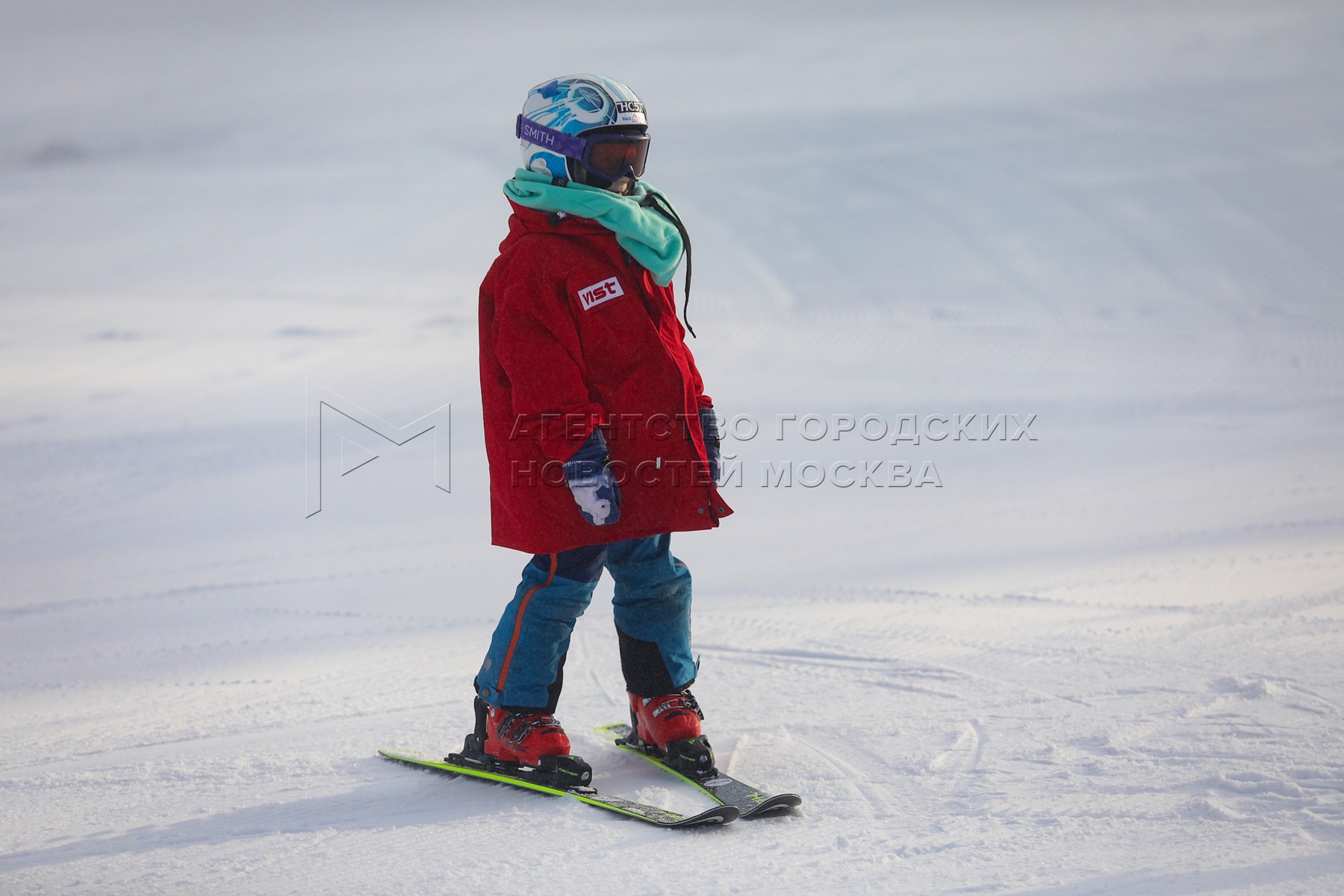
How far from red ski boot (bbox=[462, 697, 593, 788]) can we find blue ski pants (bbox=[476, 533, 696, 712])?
32mm

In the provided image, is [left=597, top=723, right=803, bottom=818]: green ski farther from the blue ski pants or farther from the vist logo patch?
the vist logo patch

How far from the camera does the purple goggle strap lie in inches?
96.3

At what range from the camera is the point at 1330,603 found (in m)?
3.77

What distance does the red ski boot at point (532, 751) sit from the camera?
248cm

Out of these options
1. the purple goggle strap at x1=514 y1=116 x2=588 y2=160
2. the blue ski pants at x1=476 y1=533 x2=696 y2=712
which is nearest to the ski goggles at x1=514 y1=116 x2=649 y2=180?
the purple goggle strap at x1=514 y1=116 x2=588 y2=160

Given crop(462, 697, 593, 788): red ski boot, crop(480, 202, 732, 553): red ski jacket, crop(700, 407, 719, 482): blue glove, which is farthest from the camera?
crop(700, 407, 719, 482): blue glove

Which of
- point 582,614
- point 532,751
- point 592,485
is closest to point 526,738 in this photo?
point 532,751

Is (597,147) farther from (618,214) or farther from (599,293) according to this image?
(599,293)

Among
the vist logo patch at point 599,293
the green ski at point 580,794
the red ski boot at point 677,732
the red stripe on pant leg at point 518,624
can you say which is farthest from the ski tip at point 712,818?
the vist logo patch at point 599,293

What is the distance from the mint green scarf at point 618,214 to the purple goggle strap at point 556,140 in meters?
0.06

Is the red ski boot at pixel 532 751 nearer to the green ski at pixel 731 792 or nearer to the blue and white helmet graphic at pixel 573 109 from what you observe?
the green ski at pixel 731 792

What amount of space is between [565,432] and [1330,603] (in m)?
2.74

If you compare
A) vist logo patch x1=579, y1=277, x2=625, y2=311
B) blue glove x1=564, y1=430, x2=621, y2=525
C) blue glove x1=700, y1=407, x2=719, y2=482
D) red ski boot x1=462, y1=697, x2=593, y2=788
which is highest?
vist logo patch x1=579, y1=277, x2=625, y2=311

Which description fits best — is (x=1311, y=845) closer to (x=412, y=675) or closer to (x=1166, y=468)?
(x=412, y=675)
